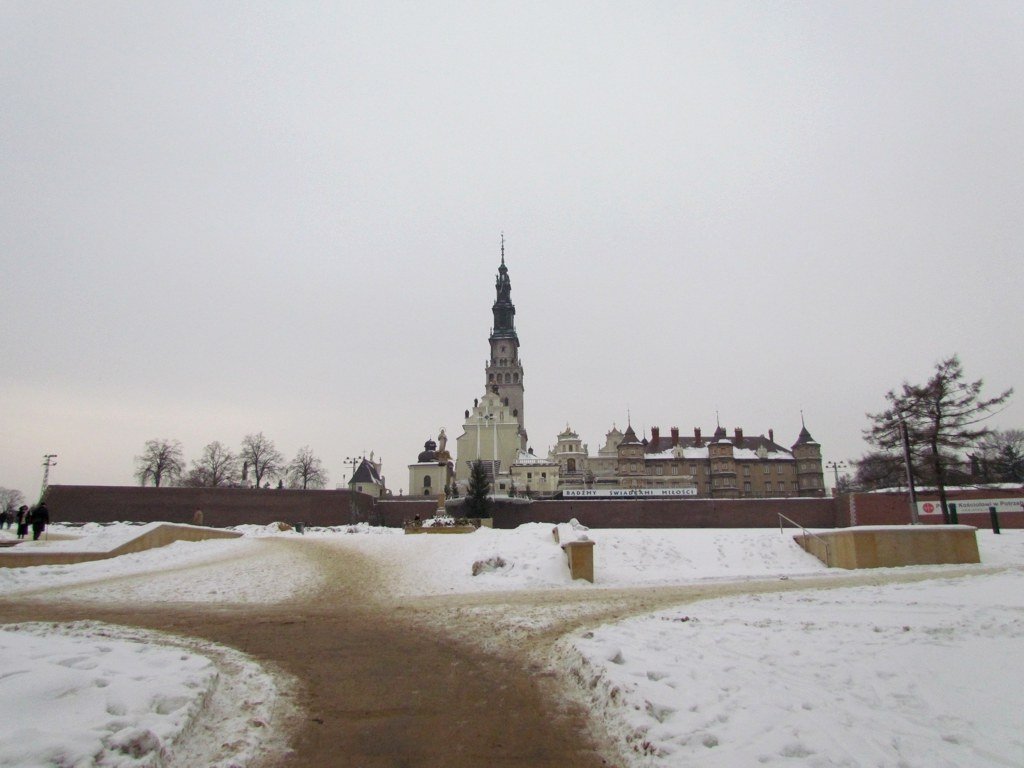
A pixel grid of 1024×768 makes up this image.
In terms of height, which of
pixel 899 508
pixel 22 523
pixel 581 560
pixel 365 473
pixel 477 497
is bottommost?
pixel 581 560

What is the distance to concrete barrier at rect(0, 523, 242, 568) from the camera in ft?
62.1

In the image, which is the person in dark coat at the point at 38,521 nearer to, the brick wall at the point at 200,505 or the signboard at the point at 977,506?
the brick wall at the point at 200,505

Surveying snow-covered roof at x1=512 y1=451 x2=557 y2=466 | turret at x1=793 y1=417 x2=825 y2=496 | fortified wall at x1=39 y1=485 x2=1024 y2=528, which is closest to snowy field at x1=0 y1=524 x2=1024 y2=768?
fortified wall at x1=39 y1=485 x2=1024 y2=528

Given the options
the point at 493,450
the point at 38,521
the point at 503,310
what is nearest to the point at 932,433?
the point at 38,521

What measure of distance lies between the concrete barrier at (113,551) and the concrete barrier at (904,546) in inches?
898

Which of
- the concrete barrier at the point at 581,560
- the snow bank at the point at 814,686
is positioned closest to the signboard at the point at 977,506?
the concrete barrier at the point at 581,560

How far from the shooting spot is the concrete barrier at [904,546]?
17922 mm

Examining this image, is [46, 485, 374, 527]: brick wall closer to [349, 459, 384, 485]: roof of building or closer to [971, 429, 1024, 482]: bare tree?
[349, 459, 384, 485]: roof of building

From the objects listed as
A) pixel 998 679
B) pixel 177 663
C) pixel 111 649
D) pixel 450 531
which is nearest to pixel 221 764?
pixel 177 663

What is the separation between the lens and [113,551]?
21.2 m

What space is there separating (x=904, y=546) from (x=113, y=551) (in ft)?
80.3

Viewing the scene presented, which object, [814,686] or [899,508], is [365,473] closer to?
[899,508]

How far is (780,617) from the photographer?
9570 mm

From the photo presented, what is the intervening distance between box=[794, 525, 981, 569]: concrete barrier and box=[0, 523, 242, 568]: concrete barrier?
2282 centimetres
